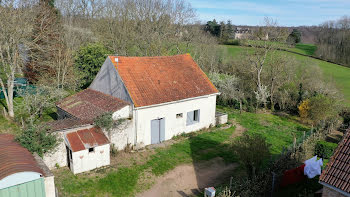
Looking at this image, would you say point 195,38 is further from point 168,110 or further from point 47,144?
point 47,144

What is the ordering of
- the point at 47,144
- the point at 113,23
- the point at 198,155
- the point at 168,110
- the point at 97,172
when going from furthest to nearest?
the point at 113,23
the point at 168,110
the point at 198,155
the point at 97,172
the point at 47,144

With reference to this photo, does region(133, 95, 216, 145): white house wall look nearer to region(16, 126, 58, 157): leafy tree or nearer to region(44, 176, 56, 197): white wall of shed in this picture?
region(16, 126, 58, 157): leafy tree

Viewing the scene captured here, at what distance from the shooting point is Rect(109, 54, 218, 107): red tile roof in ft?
63.6

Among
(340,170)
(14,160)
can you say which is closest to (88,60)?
(14,160)

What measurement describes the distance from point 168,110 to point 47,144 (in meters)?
8.92

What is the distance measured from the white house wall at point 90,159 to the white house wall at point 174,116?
10.7ft

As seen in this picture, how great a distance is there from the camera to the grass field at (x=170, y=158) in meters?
14.1

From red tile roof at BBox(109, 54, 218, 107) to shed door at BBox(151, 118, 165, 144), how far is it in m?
1.58

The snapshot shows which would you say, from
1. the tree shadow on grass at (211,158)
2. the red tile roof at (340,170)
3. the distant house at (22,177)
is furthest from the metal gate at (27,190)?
the red tile roof at (340,170)

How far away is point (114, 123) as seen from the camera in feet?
56.8

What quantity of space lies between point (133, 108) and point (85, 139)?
4.05m

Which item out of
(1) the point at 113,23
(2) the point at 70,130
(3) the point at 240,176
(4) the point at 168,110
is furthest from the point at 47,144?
(1) the point at 113,23

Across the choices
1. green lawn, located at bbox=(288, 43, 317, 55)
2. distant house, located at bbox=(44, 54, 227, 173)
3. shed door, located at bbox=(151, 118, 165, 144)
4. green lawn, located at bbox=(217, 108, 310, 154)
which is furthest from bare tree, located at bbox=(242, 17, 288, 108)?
Answer: green lawn, located at bbox=(288, 43, 317, 55)

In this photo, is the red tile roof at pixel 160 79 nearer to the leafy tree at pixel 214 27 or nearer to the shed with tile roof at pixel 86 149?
the shed with tile roof at pixel 86 149
